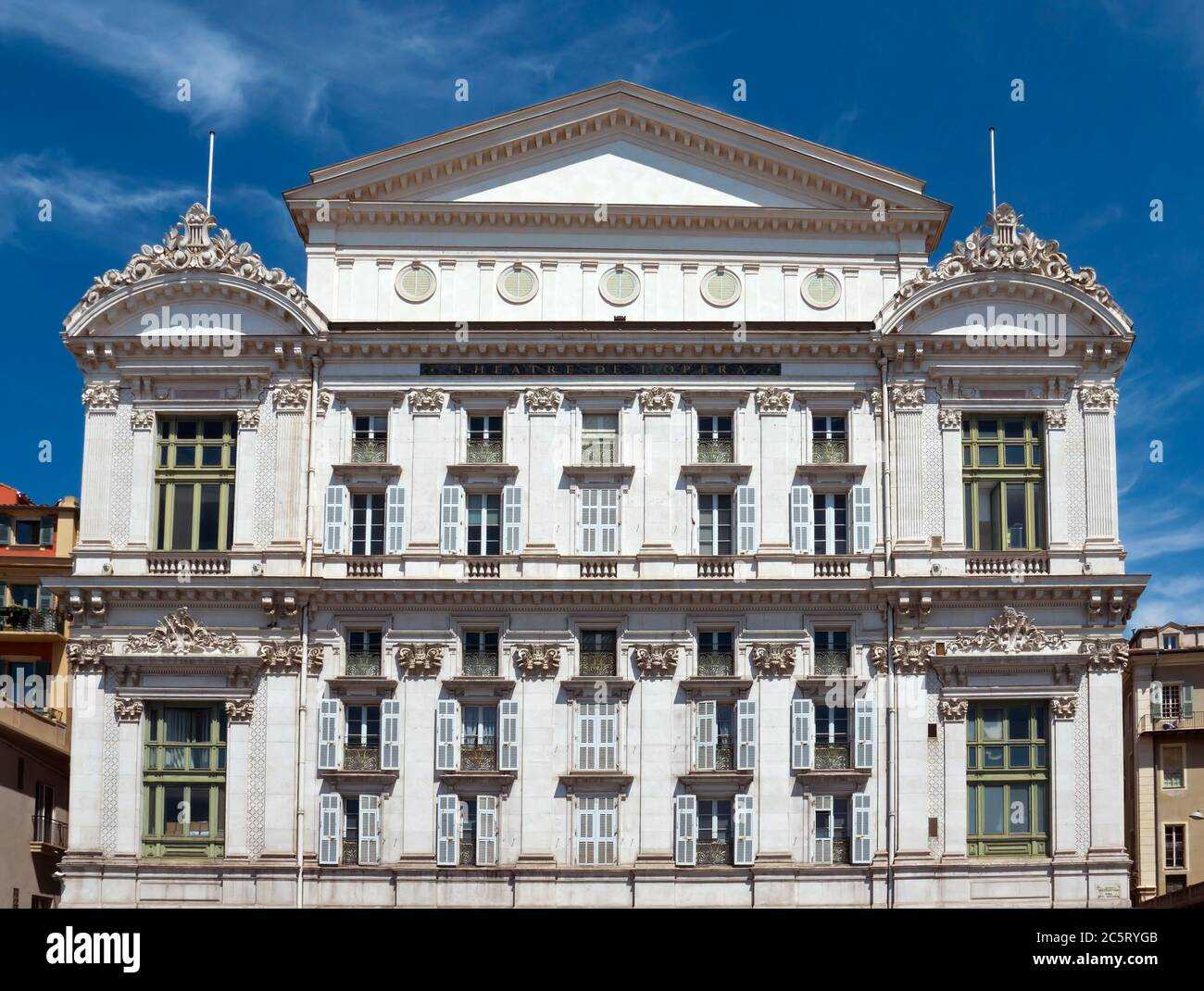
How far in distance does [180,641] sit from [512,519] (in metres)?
13.0

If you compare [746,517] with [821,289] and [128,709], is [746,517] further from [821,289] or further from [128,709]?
[128,709]

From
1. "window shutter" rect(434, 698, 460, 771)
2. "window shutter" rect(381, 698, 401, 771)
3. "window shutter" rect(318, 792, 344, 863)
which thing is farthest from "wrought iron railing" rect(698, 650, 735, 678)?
"window shutter" rect(318, 792, 344, 863)

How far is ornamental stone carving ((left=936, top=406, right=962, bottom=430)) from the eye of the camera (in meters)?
74.1

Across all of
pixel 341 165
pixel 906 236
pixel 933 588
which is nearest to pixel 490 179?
pixel 341 165

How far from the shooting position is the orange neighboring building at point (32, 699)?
77875mm

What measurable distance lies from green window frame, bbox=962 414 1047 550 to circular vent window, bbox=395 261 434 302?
21195mm

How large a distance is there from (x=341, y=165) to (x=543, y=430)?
12935mm

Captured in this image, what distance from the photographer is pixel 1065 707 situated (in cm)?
7156

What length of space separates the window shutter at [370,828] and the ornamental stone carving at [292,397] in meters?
14.8

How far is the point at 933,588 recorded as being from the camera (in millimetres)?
72000

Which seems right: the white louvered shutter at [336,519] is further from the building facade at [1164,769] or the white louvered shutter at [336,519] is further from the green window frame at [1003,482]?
the building facade at [1164,769]

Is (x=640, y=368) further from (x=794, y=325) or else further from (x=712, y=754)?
(x=712, y=754)

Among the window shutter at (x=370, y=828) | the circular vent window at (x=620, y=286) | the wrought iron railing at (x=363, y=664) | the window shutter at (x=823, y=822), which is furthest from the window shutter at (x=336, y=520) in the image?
the window shutter at (x=823, y=822)

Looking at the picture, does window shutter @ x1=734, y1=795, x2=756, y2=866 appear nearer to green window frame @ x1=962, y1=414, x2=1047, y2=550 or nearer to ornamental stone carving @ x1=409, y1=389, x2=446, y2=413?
green window frame @ x1=962, y1=414, x2=1047, y2=550
